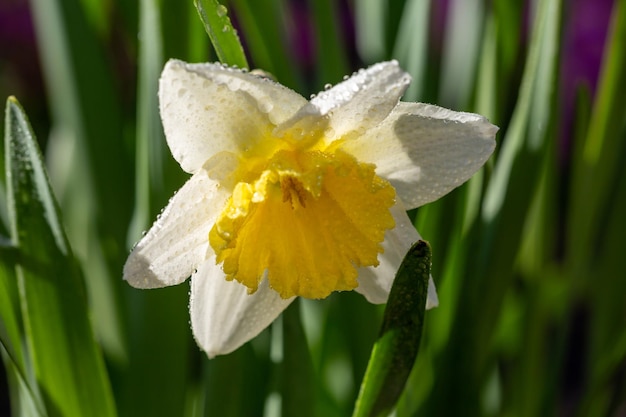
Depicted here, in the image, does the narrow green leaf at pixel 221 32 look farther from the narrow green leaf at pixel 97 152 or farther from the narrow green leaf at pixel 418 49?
the narrow green leaf at pixel 97 152

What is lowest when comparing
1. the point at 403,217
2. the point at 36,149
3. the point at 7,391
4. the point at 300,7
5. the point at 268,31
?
the point at 7,391

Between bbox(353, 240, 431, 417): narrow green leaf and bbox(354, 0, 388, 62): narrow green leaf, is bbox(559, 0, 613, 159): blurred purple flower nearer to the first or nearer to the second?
bbox(354, 0, 388, 62): narrow green leaf

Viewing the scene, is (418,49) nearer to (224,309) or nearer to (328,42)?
(328,42)

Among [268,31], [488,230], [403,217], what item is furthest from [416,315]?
[268,31]

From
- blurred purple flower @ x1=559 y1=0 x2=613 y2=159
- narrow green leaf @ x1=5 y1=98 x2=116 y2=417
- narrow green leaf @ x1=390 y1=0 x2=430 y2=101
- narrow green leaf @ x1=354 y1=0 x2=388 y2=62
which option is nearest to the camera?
narrow green leaf @ x1=5 y1=98 x2=116 y2=417

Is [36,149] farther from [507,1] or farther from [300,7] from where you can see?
[300,7]

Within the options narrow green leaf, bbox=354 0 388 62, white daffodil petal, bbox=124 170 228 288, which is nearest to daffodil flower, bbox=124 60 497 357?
white daffodil petal, bbox=124 170 228 288
